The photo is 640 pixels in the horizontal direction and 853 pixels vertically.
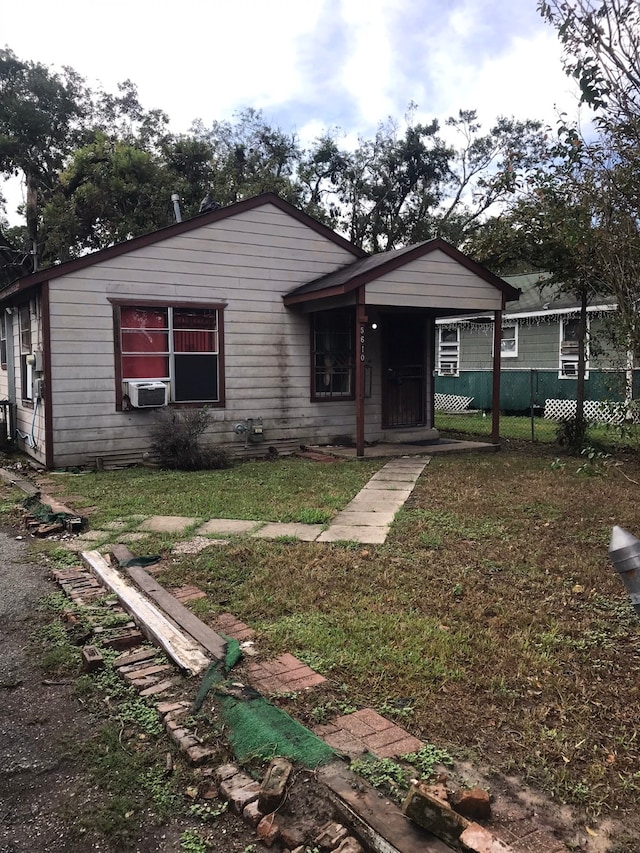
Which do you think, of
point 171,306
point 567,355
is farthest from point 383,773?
point 567,355

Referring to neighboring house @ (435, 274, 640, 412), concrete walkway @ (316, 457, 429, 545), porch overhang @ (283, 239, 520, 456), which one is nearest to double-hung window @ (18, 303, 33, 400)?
porch overhang @ (283, 239, 520, 456)

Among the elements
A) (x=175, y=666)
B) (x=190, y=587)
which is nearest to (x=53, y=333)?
(x=190, y=587)

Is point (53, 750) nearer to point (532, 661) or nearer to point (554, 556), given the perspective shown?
point (532, 661)

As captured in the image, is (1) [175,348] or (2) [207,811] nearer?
(2) [207,811]

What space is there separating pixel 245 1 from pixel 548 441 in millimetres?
8594

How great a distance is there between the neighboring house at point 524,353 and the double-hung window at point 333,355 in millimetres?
5122

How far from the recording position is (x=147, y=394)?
A: 900 cm

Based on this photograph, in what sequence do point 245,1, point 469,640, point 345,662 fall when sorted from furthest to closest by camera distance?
point 245,1 → point 469,640 → point 345,662

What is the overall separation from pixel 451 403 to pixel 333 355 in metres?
9.75

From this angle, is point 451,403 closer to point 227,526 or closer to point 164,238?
point 164,238

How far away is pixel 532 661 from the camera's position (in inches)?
123

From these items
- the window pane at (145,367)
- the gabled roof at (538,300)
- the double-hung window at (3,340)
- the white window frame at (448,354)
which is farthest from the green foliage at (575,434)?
the white window frame at (448,354)

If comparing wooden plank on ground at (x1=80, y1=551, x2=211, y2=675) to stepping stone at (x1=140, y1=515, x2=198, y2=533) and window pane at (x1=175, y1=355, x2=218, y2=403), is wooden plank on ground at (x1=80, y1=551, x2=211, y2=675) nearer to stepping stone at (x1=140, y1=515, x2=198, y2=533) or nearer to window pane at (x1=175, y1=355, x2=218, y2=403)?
stepping stone at (x1=140, y1=515, x2=198, y2=533)

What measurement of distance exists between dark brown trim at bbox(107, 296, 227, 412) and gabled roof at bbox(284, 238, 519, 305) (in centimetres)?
124
